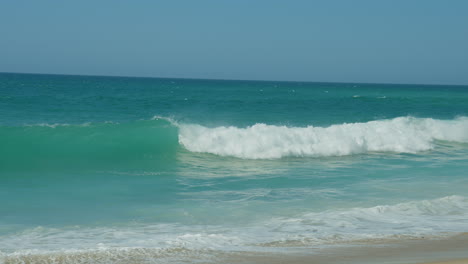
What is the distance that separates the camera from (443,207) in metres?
8.43

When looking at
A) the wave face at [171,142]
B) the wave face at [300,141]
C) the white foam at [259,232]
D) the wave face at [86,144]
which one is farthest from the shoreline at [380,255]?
the wave face at [300,141]

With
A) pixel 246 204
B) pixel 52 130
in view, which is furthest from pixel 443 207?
pixel 52 130

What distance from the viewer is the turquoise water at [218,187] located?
656 cm

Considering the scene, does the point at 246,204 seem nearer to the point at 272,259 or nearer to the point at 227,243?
the point at 227,243

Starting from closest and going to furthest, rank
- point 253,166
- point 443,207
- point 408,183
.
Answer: point 443,207, point 408,183, point 253,166

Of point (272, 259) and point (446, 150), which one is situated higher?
point (446, 150)

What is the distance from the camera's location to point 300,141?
607 inches

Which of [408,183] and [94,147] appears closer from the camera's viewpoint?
[408,183]

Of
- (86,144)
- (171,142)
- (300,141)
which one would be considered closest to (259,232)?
(300,141)

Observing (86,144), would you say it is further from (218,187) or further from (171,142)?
(218,187)

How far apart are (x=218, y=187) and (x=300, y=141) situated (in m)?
5.91

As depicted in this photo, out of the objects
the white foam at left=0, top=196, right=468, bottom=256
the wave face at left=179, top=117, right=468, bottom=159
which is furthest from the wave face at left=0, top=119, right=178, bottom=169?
the white foam at left=0, top=196, right=468, bottom=256

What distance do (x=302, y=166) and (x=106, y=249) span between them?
7492 mm

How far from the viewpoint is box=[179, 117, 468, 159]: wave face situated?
1462cm
